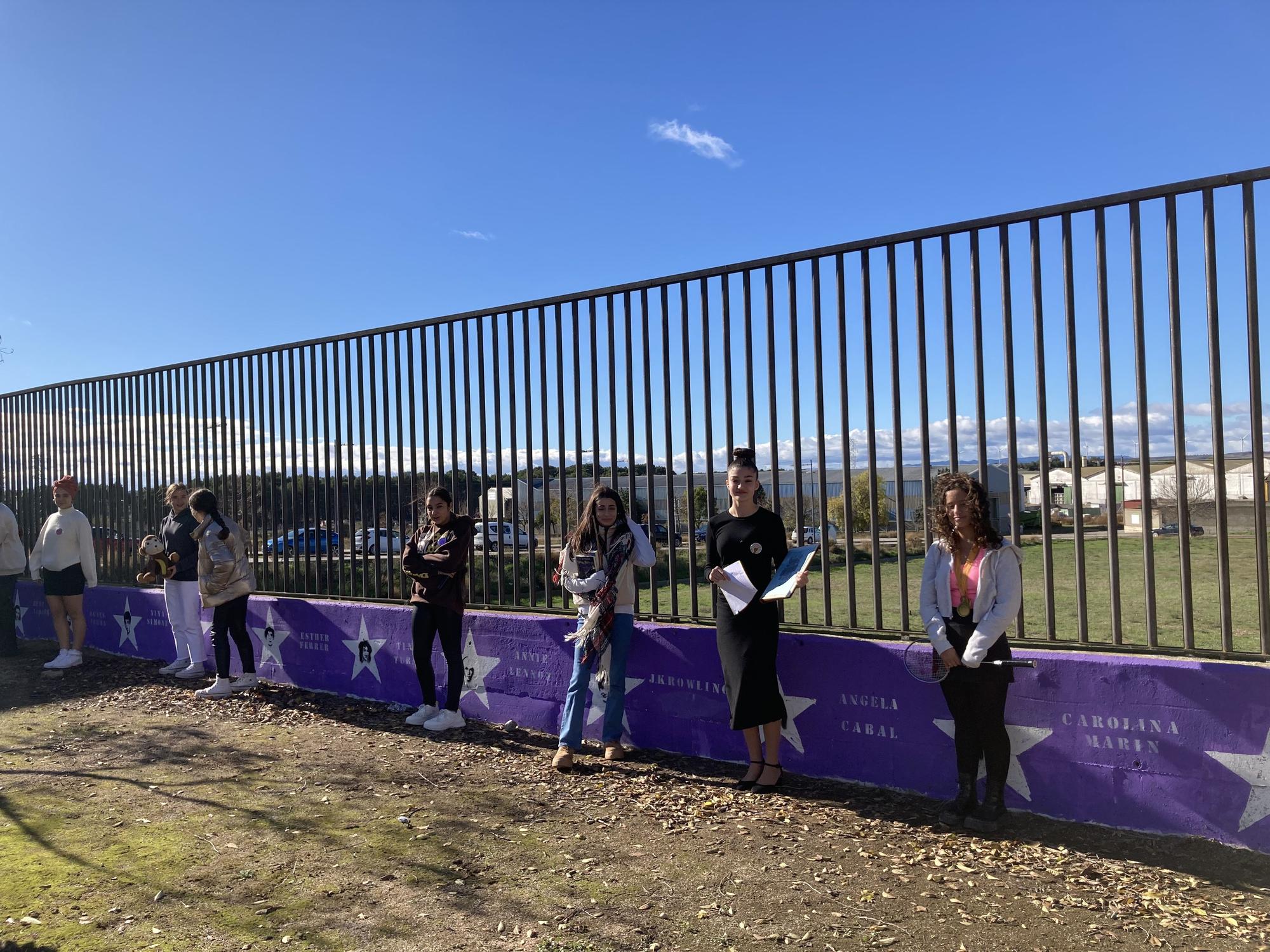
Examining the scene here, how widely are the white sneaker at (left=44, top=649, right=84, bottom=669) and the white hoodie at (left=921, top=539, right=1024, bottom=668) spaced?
8.61 meters

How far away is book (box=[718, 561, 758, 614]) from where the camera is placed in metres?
5.16

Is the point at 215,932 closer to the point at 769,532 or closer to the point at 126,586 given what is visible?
the point at 769,532

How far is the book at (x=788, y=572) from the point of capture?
4.95 meters

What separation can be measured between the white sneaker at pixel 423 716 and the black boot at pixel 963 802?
12.3 ft

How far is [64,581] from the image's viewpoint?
936 cm

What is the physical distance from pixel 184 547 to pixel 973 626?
7069mm

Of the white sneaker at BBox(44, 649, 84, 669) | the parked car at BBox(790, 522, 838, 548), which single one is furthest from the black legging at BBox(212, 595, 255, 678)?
the parked car at BBox(790, 522, 838, 548)

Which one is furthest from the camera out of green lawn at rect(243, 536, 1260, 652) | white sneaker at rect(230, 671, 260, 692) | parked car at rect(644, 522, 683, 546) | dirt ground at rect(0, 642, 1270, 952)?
white sneaker at rect(230, 671, 260, 692)

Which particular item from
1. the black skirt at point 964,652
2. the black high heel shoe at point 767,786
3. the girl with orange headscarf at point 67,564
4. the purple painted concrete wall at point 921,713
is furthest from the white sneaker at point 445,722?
the girl with orange headscarf at point 67,564

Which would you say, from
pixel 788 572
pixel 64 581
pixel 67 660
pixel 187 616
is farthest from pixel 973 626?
pixel 64 581

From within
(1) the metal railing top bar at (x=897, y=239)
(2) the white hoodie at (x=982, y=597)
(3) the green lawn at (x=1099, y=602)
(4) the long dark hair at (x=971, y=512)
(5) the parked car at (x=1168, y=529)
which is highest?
(1) the metal railing top bar at (x=897, y=239)

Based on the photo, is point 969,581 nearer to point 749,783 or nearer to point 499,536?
point 749,783

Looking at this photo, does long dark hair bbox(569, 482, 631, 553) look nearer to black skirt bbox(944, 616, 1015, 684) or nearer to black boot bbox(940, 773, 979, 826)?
black skirt bbox(944, 616, 1015, 684)

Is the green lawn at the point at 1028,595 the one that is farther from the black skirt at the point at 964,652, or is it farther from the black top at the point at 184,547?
the black top at the point at 184,547
